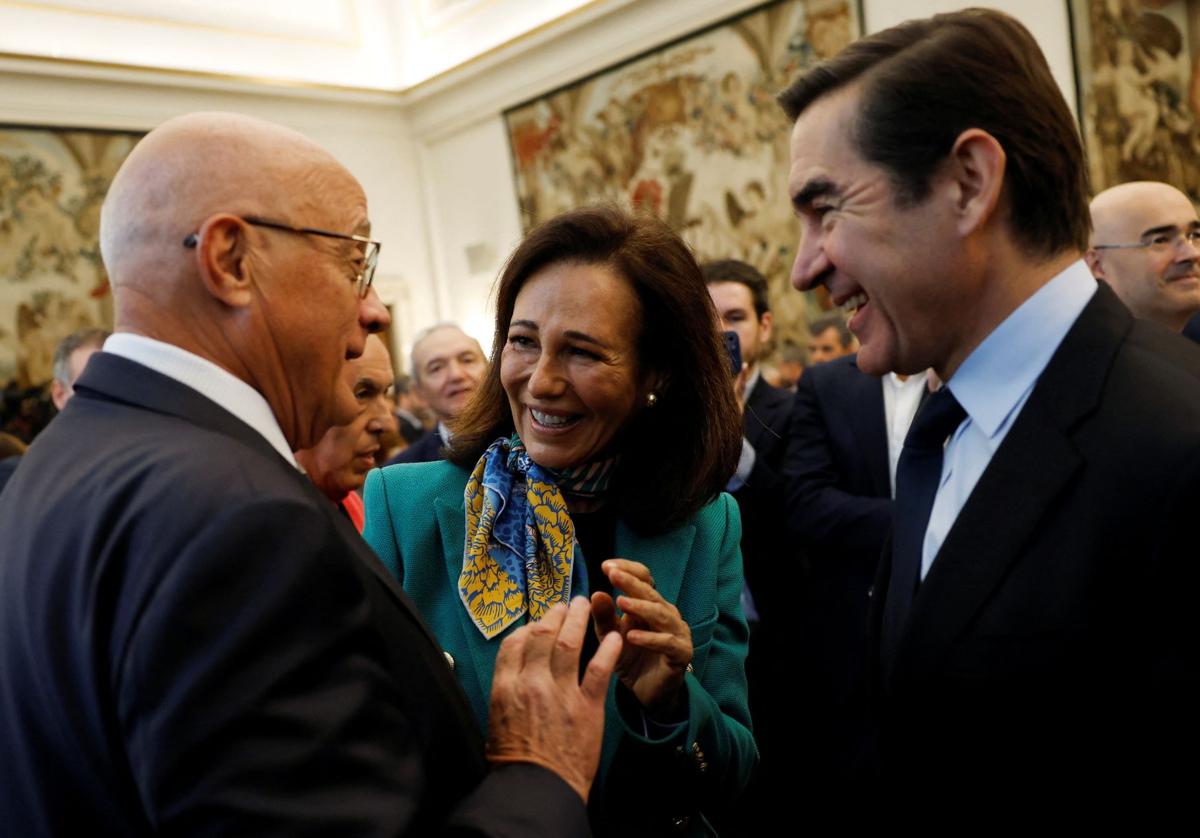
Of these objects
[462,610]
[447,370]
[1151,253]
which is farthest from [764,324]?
[462,610]

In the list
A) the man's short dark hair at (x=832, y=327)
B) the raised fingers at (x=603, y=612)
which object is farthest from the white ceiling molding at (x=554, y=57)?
the raised fingers at (x=603, y=612)

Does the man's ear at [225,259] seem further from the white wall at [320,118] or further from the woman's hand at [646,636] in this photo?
the white wall at [320,118]

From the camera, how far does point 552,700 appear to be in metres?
1.46

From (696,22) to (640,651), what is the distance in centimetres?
951

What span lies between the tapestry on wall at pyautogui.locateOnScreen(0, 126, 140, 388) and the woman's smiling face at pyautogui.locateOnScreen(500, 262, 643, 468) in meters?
10.2

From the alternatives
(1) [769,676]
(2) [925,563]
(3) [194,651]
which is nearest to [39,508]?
(3) [194,651]

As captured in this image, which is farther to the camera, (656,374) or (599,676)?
(656,374)

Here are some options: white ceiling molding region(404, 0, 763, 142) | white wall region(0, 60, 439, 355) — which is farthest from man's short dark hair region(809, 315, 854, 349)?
white wall region(0, 60, 439, 355)

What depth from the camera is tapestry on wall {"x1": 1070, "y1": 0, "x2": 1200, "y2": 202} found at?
7168mm

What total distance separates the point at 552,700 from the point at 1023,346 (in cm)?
91

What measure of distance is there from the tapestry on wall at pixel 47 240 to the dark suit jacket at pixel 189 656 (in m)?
11.0

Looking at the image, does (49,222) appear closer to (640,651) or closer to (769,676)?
(769,676)

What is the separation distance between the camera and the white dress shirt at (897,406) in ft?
11.9

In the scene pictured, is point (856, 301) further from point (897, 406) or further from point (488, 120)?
point (488, 120)
